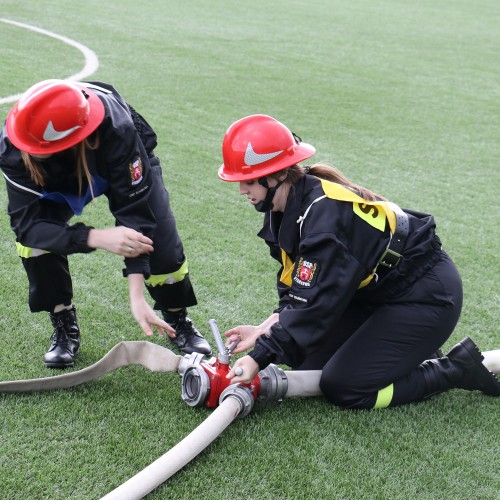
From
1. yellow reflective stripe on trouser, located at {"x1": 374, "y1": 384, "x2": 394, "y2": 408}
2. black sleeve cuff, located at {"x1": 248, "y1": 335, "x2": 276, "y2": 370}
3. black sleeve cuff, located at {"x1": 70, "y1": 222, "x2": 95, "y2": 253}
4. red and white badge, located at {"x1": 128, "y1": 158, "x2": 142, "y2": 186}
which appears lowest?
yellow reflective stripe on trouser, located at {"x1": 374, "y1": 384, "x2": 394, "y2": 408}

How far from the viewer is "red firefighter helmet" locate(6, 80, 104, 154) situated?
117 inches

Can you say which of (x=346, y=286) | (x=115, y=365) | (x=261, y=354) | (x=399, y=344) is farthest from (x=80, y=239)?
(x=399, y=344)

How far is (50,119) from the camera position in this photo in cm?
298

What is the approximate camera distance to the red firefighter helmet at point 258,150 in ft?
10.3

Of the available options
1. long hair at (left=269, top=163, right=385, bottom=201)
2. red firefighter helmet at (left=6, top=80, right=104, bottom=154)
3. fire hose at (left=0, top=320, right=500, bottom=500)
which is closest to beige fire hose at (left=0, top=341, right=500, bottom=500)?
fire hose at (left=0, top=320, right=500, bottom=500)

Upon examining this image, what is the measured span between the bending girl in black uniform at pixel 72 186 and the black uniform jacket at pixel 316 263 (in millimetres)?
527

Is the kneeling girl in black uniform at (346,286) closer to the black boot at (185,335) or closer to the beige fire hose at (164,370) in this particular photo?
the beige fire hose at (164,370)

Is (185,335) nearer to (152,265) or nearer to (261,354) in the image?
(152,265)

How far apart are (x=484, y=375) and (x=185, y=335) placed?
1498 millimetres

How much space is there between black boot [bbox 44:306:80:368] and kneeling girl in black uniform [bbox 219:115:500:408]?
84 cm

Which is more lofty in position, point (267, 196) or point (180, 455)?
Result: point (267, 196)

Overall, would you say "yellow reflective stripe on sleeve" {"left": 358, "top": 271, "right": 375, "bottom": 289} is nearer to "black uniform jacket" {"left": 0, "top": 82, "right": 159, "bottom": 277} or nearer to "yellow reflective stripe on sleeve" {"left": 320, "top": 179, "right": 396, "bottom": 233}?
"yellow reflective stripe on sleeve" {"left": 320, "top": 179, "right": 396, "bottom": 233}

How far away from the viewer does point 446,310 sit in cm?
350

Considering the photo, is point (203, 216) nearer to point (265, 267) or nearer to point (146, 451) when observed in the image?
point (265, 267)
